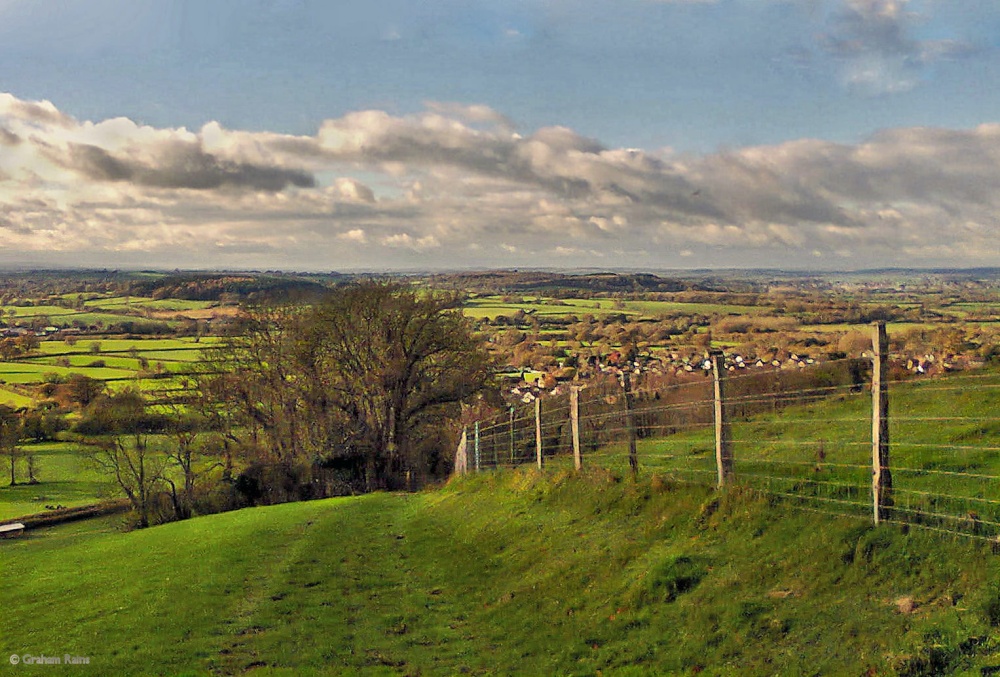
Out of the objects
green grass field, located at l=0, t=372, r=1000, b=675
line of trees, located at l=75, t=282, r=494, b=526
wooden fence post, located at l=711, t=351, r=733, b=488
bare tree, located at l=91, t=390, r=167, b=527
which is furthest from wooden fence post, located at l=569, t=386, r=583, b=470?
bare tree, located at l=91, t=390, r=167, b=527

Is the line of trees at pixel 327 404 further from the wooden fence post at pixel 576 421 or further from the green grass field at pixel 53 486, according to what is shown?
the wooden fence post at pixel 576 421

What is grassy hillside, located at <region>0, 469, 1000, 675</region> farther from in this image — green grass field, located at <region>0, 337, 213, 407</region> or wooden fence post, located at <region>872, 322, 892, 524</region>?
green grass field, located at <region>0, 337, 213, 407</region>

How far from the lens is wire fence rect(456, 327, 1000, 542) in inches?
348

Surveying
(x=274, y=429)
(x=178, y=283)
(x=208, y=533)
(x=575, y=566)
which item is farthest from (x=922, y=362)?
(x=178, y=283)

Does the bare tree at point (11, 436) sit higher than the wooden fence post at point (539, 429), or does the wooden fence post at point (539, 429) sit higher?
the wooden fence post at point (539, 429)

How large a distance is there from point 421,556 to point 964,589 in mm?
10901

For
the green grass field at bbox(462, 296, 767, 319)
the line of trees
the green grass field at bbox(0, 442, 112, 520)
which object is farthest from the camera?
the green grass field at bbox(462, 296, 767, 319)

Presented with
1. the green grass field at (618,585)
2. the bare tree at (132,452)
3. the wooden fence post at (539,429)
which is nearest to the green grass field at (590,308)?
the bare tree at (132,452)

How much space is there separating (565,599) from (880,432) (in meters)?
4.90

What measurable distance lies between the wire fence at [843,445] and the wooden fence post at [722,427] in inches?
0.7

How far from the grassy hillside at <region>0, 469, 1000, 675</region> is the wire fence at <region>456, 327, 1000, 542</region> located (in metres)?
0.54

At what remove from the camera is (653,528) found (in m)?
11.3

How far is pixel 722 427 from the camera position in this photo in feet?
38.0

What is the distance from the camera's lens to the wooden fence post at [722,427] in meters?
11.5
